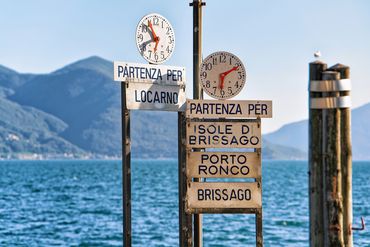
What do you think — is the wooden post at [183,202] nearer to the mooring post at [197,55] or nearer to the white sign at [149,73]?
the mooring post at [197,55]

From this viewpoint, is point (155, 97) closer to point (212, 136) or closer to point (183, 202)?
point (212, 136)

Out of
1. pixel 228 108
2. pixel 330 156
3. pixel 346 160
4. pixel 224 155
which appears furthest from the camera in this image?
pixel 228 108

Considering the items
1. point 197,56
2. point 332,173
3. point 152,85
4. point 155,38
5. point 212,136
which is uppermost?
point 155,38

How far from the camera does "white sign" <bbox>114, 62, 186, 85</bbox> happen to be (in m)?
14.0

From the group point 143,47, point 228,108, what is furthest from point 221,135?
point 143,47

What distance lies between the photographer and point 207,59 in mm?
14078

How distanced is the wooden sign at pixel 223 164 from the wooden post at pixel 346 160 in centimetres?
206

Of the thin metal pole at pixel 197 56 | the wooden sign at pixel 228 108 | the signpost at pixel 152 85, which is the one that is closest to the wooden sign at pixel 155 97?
the signpost at pixel 152 85

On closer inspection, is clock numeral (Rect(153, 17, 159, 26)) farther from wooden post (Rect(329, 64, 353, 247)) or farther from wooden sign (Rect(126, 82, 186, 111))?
wooden post (Rect(329, 64, 353, 247))

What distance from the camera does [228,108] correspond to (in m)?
14.0

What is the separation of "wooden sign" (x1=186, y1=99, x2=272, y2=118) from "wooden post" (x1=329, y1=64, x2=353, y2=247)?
2002mm

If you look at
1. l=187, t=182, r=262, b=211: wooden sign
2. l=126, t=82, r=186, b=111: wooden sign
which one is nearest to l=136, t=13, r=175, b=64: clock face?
l=126, t=82, r=186, b=111: wooden sign

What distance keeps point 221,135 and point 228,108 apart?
0.45 meters

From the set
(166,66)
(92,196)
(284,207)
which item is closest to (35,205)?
(92,196)
